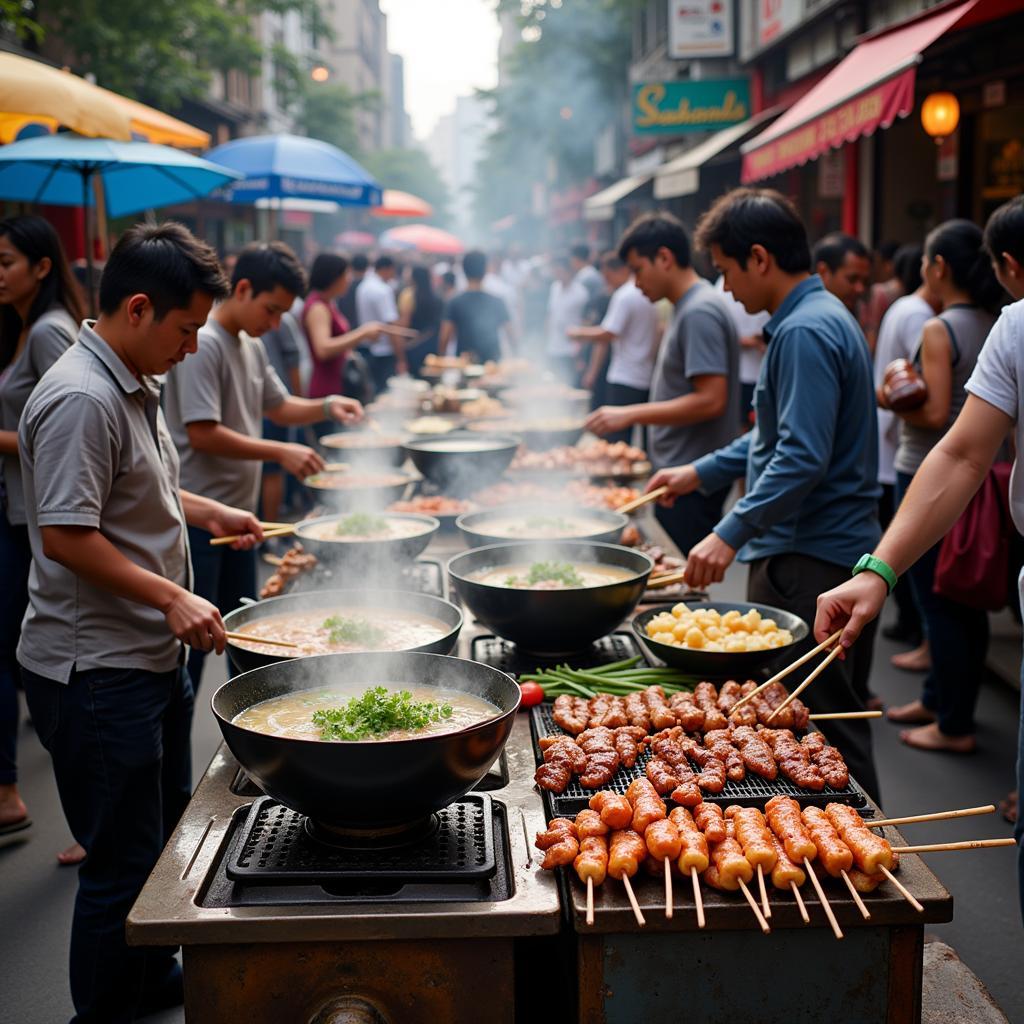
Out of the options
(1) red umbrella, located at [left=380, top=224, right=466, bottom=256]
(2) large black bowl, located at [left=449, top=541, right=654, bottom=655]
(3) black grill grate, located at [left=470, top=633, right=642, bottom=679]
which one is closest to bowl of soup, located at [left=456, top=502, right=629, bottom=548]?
(3) black grill grate, located at [left=470, top=633, right=642, bottom=679]

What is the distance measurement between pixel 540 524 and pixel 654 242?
2.07 m

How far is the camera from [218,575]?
501cm

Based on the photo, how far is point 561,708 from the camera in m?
3.01

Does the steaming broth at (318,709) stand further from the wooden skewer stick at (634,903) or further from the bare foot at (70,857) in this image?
the bare foot at (70,857)

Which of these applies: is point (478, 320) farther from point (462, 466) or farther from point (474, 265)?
point (462, 466)

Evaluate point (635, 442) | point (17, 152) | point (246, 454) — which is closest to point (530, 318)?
point (635, 442)

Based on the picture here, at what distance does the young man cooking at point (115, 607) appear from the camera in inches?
110

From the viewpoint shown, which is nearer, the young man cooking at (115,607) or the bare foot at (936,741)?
the young man cooking at (115,607)

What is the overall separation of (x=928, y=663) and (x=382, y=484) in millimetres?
3714

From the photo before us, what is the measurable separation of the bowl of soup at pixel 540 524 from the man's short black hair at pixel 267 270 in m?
1.42

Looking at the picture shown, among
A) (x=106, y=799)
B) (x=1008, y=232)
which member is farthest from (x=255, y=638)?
(x=1008, y=232)

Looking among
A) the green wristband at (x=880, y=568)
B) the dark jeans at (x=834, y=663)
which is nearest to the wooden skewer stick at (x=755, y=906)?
the green wristband at (x=880, y=568)

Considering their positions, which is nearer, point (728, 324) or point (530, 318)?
point (728, 324)

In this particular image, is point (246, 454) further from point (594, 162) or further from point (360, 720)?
point (594, 162)
